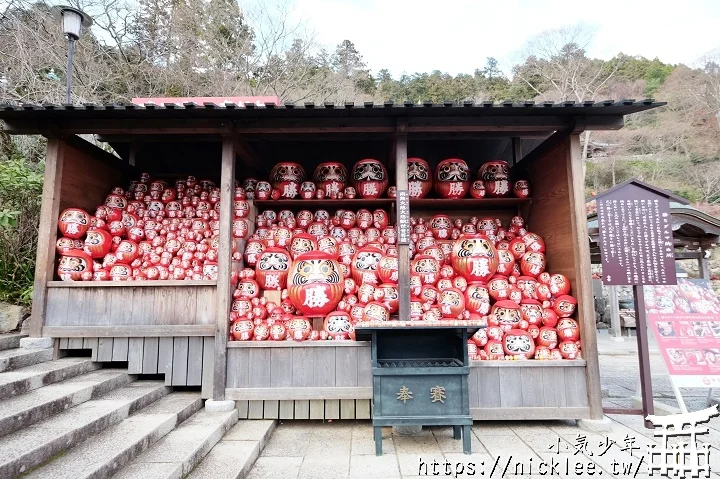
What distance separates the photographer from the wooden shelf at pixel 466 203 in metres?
5.23

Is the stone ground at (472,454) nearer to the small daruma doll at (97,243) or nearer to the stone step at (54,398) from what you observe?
the stone step at (54,398)

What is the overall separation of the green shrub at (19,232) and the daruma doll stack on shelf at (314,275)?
3713 millimetres

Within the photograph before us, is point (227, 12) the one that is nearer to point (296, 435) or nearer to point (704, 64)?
point (296, 435)

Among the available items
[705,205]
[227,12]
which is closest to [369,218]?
[227,12]

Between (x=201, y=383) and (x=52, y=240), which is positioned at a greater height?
(x=52, y=240)

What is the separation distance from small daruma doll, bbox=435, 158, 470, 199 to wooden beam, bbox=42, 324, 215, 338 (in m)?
3.69

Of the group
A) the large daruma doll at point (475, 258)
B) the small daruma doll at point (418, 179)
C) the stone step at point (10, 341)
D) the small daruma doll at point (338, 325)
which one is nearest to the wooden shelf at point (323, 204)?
the small daruma doll at point (418, 179)

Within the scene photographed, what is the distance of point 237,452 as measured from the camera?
10.9ft

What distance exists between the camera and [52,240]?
4457 mm

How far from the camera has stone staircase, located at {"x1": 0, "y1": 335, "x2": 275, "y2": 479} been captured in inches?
102

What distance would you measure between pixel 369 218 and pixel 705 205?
1009 inches

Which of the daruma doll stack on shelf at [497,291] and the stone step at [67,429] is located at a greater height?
the daruma doll stack on shelf at [497,291]

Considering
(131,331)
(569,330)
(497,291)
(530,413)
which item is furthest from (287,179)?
(530,413)

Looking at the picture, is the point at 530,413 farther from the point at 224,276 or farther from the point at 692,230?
the point at 692,230
